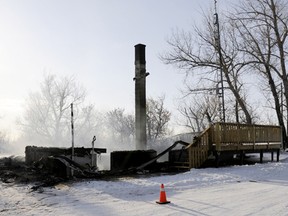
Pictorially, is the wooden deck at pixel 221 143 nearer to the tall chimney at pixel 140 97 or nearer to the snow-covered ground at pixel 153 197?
the snow-covered ground at pixel 153 197

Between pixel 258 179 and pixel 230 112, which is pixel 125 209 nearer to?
pixel 258 179

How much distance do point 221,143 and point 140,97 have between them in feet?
20.2

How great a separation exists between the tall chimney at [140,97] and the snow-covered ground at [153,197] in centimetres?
743

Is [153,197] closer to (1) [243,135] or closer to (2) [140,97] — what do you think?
(1) [243,135]

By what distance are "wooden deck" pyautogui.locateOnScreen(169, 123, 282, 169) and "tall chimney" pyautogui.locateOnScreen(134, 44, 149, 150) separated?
3893 millimetres

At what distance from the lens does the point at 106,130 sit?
75000mm

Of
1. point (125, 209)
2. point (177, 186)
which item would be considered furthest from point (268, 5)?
point (125, 209)

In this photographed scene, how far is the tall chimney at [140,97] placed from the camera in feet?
64.4

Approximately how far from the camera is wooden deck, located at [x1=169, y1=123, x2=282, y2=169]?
588 inches

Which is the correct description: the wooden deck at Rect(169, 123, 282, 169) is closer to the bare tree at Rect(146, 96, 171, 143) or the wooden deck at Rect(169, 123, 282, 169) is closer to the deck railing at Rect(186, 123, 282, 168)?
the deck railing at Rect(186, 123, 282, 168)

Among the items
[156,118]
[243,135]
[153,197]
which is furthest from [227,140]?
[156,118]

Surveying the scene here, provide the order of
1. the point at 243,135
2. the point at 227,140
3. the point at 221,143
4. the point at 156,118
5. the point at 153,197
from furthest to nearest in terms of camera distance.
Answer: the point at 156,118 → the point at 243,135 → the point at 227,140 → the point at 221,143 → the point at 153,197

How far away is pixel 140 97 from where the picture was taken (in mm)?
19844

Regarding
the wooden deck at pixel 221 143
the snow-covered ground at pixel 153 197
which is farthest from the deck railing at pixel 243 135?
the snow-covered ground at pixel 153 197
